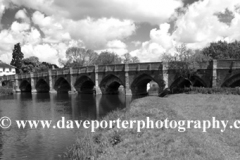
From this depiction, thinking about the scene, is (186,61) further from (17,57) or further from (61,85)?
(17,57)

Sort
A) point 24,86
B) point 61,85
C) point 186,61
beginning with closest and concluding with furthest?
point 186,61
point 61,85
point 24,86

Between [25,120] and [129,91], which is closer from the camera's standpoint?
[25,120]

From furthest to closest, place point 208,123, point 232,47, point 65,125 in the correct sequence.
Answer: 1. point 232,47
2. point 65,125
3. point 208,123

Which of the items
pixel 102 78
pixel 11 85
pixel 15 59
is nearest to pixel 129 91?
pixel 102 78

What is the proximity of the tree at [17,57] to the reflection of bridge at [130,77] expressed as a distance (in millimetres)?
31579

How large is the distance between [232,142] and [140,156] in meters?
4.49

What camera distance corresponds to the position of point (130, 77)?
48375 millimetres

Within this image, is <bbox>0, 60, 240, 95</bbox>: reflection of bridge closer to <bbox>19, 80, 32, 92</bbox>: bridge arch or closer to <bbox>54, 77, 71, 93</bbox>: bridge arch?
<bbox>54, 77, 71, 93</bbox>: bridge arch

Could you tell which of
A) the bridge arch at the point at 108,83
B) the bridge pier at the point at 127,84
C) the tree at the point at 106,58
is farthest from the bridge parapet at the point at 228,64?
the tree at the point at 106,58

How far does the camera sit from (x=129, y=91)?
1906 inches

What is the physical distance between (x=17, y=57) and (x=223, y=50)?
96.6m

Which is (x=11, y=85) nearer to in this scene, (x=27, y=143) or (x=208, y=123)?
(x=27, y=143)

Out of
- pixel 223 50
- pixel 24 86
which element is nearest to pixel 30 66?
pixel 24 86

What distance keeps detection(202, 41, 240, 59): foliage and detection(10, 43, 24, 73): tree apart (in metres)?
87.7
